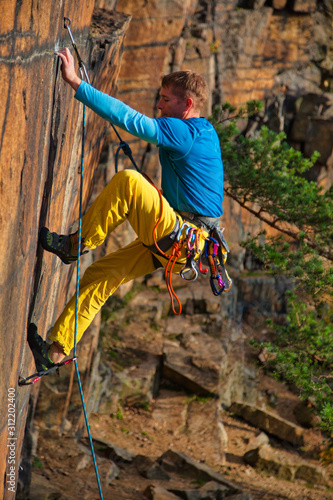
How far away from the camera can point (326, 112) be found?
744 inches

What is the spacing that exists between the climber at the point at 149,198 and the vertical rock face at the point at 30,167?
7.6 inches

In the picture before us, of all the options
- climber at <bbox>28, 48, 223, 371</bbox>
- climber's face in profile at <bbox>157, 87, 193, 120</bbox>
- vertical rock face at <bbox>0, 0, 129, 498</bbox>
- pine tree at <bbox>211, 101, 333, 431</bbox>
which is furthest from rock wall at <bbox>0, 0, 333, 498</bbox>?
pine tree at <bbox>211, 101, 333, 431</bbox>

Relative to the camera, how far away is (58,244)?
12.7 feet

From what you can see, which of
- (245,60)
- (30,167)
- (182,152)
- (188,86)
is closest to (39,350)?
(30,167)

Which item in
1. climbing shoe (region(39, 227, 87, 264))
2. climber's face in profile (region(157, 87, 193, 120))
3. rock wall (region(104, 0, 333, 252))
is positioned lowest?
climbing shoe (region(39, 227, 87, 264))

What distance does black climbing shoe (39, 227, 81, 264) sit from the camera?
12.4ft

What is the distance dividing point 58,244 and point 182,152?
3.59 ft

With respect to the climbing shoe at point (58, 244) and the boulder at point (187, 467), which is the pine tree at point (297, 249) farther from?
the climbing shoe at point (58, 244)

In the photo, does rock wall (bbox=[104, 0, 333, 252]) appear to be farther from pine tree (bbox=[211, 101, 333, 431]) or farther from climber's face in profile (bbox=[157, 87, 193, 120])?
climber's face in profile (bbox=[157, 87, 193, 120])

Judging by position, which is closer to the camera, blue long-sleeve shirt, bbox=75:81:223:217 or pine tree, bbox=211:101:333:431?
blue long-sleeve shirt, bbox=75:81:223:217

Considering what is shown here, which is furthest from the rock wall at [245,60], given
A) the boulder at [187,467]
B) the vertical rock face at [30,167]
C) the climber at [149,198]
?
the climber at [149,198]

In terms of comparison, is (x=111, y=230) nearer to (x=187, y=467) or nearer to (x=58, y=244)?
(x=58, y=244)

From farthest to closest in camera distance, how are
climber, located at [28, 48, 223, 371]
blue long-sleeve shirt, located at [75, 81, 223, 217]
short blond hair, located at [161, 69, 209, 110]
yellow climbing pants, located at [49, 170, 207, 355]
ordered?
1. short blond hair, located at [161, 69, 209, 110]
2. yellow climbing pants, located at [49, 170, 207, 355]
3. climber, located at [28, 48, 223, 371]
4. blue long-sleeve shirt, located at [75, 81, 223, 217]

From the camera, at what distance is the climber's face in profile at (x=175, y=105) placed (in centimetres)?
404
